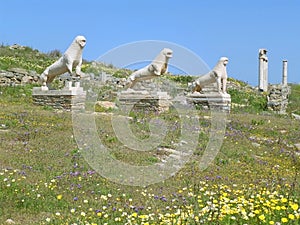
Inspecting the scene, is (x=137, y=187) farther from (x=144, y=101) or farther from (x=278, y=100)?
(x=278, y=100)

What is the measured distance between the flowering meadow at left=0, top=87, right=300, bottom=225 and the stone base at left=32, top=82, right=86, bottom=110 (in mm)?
3222

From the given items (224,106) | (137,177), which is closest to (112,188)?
(137,177)

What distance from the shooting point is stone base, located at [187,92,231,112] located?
67.3ft

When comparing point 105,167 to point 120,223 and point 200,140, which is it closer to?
point 120,223

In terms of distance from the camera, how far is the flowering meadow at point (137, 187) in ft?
16.9

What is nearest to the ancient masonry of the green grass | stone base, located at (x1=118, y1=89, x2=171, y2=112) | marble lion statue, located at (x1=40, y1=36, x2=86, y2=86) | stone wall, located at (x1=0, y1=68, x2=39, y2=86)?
the green grass

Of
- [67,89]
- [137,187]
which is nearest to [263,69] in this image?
[67,89]

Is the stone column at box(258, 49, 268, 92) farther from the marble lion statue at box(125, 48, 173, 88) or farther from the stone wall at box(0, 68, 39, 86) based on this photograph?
the stone wall at box(0, 68, 39, 86)

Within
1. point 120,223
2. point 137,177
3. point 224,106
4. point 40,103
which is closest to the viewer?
point 120,223

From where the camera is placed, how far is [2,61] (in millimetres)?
28312

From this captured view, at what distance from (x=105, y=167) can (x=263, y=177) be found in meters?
3.21

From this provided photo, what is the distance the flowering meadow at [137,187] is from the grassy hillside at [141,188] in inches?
0.6

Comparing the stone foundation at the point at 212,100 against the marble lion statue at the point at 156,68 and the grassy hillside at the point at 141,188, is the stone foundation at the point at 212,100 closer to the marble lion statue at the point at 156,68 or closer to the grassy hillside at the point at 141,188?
the marble lion statue at the point at 156,68

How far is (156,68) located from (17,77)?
10223 mm
